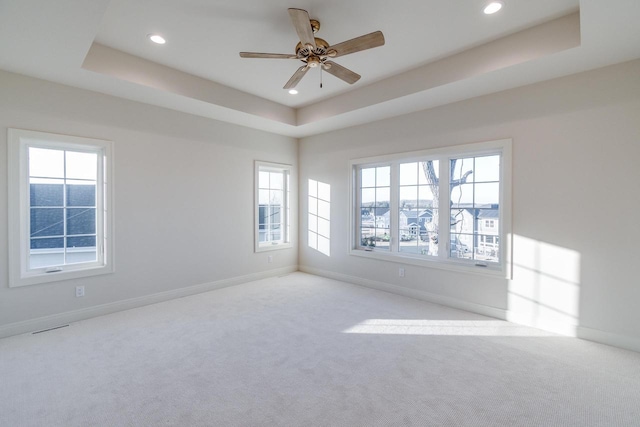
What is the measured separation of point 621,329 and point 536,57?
2.66 meters

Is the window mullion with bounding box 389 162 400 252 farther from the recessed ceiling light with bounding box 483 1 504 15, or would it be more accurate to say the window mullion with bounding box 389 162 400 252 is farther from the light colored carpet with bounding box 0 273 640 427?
the recessed ceiling light with bounding box 483 1 504 15

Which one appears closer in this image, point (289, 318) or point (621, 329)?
point (621, 329)

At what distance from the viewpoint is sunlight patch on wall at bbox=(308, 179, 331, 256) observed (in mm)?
5422

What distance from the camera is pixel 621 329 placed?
109 inches

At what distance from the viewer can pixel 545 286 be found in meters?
3.18

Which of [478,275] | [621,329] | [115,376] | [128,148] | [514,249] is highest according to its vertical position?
[128,148]

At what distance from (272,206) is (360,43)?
371cm

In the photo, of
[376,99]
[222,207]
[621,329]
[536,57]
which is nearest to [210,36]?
[376,99]

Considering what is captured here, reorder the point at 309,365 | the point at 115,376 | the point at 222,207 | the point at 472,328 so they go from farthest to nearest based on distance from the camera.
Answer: the point at 222,207
the point at 472,328
the point at 309,365
the point at 115,376

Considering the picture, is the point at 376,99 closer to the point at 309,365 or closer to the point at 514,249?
the point at 514,249

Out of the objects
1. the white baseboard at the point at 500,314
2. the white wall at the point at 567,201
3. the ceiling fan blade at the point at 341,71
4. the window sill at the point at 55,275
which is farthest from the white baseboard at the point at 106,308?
the ceiling fan blade at the point at 341,71

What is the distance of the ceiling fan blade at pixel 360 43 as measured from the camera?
2.25 metres

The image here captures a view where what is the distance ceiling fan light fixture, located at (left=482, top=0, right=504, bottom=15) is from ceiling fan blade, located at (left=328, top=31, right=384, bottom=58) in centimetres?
95

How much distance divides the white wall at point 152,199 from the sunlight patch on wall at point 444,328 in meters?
2.61
